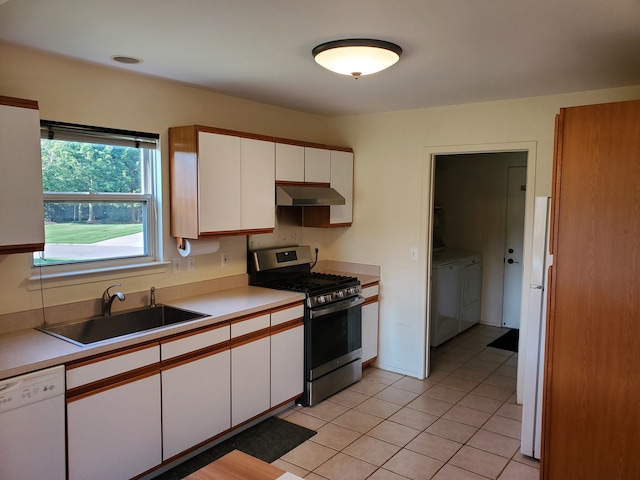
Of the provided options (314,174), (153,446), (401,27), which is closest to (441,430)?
(153,446)

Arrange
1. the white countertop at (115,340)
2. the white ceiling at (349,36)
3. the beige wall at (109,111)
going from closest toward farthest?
the white ceiling at (349,36), the white countertop at (115,340), the beige wall at (109,111)

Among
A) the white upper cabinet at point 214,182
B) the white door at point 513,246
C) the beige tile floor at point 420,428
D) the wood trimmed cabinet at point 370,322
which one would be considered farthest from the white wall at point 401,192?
the white door at point 513,246

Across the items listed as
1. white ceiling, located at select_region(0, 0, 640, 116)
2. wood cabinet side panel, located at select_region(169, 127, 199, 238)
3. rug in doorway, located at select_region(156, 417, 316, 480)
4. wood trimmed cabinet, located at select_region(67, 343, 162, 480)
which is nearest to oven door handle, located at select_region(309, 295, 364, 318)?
rug in doorway, located at select_region(156, 417, 316, 480)

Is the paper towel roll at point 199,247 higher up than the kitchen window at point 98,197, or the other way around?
the kitchen window at point 98,197

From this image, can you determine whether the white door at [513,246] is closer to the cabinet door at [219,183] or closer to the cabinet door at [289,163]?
the cabinet door at [289,163]

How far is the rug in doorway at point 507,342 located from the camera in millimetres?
5188

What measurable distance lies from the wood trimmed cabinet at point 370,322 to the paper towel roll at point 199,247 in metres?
1.47

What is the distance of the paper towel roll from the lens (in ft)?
11.0

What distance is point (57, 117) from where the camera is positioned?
272 cm

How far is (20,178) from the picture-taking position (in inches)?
90.1

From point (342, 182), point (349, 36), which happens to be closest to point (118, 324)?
point (349, 36)

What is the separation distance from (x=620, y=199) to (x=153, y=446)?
275cm

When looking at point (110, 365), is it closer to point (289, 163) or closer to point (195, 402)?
point (195, 402)

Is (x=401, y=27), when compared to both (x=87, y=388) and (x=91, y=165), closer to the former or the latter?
(x=91, y=165)
